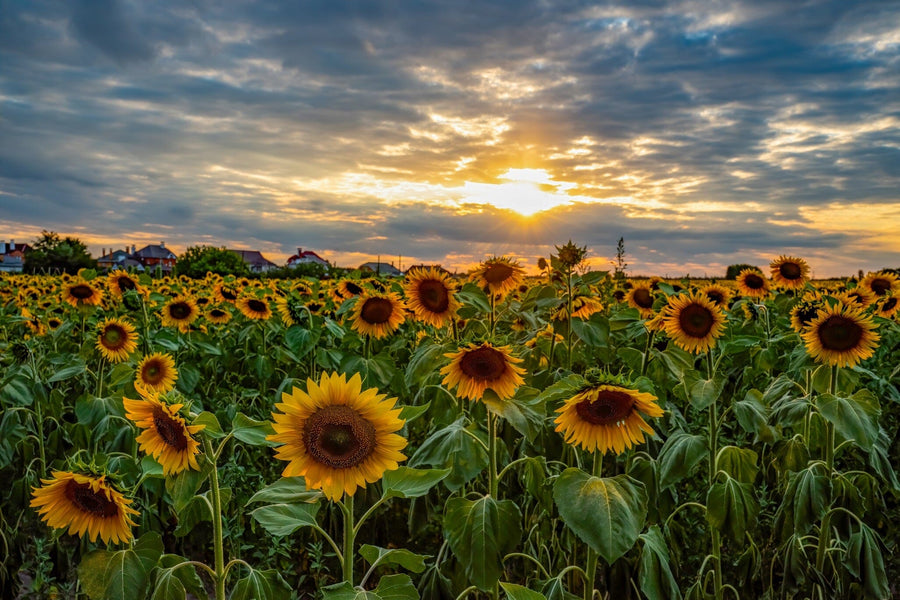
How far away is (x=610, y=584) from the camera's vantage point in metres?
2.80

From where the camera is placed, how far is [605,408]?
7.25ft

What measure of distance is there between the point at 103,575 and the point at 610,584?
188 centimetres

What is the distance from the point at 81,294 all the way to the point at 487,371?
14.2ft

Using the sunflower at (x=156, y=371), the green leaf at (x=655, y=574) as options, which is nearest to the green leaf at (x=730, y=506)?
the green leaf at (x=655, y=574)

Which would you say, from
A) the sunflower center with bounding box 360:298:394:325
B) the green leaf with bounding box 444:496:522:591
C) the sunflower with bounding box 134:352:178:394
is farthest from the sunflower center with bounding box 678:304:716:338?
the sunflower with bounding box 134:352:178:394

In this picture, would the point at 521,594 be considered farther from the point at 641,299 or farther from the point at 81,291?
the point at 81,291

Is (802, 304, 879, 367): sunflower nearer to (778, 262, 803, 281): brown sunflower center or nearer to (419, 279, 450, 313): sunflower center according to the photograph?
(419, 279, 450, 313): sunflower center

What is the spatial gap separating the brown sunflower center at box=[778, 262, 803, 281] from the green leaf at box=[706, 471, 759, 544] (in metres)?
3.33

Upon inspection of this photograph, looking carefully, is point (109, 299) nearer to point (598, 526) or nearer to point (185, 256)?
point (598, 526)

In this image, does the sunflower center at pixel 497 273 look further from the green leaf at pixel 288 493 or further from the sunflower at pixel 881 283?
the sunflower at pixel 881 283

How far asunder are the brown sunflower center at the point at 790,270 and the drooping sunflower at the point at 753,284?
0.17 metres

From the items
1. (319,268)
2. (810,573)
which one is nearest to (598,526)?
(810,573)

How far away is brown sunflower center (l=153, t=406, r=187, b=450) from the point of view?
6.11ft

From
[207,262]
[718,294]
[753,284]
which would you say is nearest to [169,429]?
[718,294]
